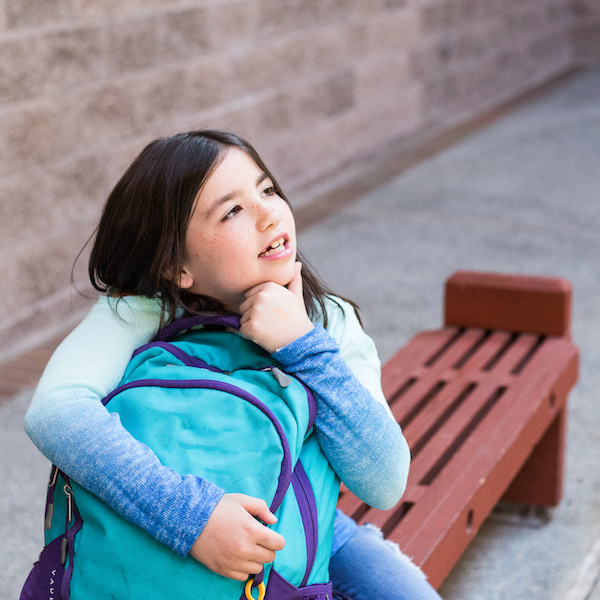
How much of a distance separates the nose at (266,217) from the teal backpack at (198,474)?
8.9 inches

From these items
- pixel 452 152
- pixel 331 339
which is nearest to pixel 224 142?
pixel 331 339

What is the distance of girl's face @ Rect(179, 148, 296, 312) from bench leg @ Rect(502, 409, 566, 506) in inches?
57.1

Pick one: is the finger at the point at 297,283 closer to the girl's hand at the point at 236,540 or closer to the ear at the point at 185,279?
the ear at the point at 185,279

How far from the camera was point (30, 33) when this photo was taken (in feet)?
12.1

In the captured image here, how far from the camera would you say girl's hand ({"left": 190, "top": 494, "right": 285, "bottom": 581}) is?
1260mm

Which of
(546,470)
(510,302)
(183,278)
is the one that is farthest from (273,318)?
(546,470)

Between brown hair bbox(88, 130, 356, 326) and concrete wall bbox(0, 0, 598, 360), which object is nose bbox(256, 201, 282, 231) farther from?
concrete wall bbox(0, 0, 598, 360)

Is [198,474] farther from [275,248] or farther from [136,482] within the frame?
[275,248]

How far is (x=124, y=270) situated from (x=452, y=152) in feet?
19.0

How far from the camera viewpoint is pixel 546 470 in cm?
271

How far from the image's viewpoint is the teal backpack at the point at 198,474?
1.29m

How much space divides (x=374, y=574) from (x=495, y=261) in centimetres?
Answer: 321

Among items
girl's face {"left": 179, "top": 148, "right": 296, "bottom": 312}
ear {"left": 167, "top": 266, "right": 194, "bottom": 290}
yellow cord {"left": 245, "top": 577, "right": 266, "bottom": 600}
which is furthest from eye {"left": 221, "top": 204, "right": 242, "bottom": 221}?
yellow cord {"left": 245, "top": 577, "right": 266, "bottom": 600}

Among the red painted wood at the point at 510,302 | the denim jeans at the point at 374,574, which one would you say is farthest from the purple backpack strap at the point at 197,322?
the red painted wood at the point at 510,302
